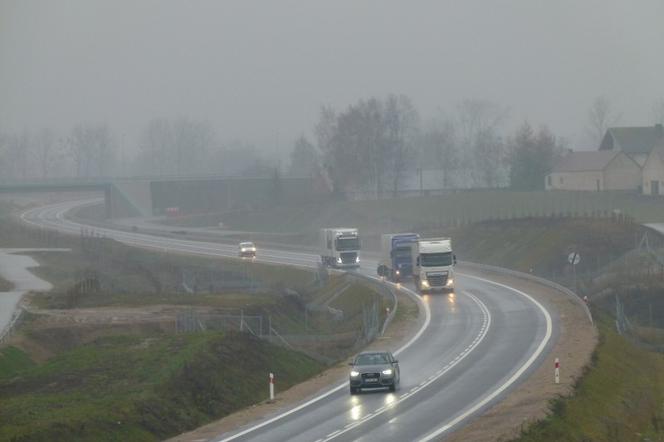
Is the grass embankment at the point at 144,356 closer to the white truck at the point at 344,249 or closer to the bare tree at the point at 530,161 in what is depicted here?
the white truck at the point at 344,249

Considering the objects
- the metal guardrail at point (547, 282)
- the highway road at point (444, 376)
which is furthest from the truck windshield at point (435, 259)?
the metal guardrail at point (547, 282)

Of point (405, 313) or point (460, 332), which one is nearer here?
point (460, 332)

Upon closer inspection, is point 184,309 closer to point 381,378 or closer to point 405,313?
point 405,313

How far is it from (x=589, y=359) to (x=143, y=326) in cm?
2095

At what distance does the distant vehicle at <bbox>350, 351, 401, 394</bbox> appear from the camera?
31.2 m

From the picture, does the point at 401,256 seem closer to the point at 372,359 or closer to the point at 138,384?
the point at 372,359

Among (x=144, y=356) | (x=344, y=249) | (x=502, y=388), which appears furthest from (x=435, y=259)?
(x=502, y=388)

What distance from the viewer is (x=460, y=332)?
45.6 metres

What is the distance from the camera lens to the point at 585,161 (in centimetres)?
12094

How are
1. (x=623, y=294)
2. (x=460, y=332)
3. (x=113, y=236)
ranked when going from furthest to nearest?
(x=113, y=236) < (x=623, y=294) < (x=460, y=332)

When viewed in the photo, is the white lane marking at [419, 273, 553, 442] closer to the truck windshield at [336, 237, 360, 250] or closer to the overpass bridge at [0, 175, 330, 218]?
the truck windshield at [336, 237, 360, 250]

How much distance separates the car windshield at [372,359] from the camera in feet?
104

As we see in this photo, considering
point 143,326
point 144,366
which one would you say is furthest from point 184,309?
point 144,366

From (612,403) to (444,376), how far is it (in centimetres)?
539
